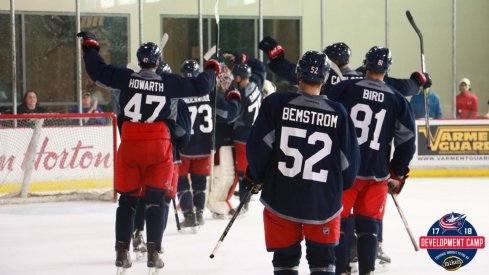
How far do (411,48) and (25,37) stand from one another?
6113mm

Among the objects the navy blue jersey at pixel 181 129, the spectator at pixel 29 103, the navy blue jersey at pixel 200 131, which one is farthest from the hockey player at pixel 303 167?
the spectator at pixel 29 103

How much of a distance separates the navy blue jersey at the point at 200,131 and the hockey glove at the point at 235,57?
765mm

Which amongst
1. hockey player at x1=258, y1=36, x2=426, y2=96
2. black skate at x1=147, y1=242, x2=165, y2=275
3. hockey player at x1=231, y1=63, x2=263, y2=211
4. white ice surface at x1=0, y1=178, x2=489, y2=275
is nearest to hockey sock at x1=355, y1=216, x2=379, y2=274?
white ice surface at x1=0, y1=178, x2=489, y2=275

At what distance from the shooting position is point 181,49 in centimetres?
1545

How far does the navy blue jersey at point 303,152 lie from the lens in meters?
4.53

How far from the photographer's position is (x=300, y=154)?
4531mm

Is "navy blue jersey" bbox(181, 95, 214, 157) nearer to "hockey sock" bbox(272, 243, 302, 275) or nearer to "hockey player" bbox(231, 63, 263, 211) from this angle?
"hockey player" bbox(231, 63, 263, 211)

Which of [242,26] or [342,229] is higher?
[242,26]

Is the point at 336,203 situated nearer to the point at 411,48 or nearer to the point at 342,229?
the point at 342,229

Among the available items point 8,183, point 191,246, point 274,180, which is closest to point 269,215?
point 274,180

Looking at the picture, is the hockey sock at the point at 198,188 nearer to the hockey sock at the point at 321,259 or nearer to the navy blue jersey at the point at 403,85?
the navy blue jersey at the point at 403,85

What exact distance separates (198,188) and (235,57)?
4.51ft

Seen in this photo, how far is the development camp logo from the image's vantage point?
6.44 metres

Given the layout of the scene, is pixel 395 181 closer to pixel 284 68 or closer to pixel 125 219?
pixel 284 68
